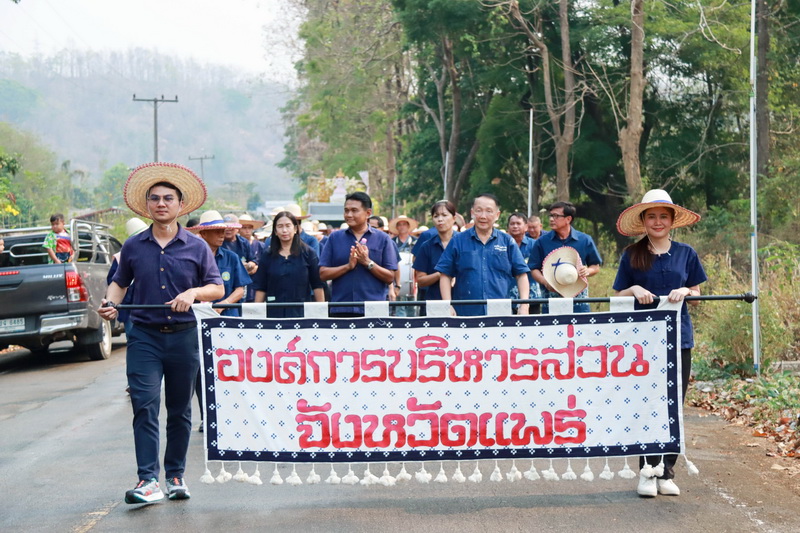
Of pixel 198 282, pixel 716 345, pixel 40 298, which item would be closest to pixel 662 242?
pixel 198 282

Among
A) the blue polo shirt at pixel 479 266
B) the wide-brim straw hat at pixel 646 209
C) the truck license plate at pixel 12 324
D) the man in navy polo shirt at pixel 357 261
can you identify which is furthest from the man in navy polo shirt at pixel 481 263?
the truck license plate at pixel 12 324

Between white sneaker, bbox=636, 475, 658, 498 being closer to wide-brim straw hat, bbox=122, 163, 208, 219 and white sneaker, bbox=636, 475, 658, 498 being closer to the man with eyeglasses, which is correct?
wide-brim straw hat, bbox=122, 163, 208, 219

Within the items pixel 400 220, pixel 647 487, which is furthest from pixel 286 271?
pixel 400 220

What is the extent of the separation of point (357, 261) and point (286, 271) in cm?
96

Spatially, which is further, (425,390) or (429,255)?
(429,255)

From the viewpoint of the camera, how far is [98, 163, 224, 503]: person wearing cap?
661 centimetres

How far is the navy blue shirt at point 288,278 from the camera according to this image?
380 inches

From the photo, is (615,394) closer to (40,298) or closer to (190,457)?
(190,457)

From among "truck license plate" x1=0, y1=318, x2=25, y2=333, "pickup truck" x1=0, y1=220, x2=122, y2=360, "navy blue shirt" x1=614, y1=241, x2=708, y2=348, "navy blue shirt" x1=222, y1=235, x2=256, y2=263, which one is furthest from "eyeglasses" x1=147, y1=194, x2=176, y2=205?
"truck license plate" x1=0, y1=318, x2=25, y2=333

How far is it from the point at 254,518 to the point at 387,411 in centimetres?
100

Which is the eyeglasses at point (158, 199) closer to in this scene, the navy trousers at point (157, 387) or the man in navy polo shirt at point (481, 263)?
the navy trousers at point (157, 387)

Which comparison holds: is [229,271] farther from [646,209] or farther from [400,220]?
[400,220]

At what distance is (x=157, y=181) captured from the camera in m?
6.79

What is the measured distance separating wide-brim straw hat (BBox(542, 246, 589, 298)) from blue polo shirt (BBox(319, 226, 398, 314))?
5.98ft
